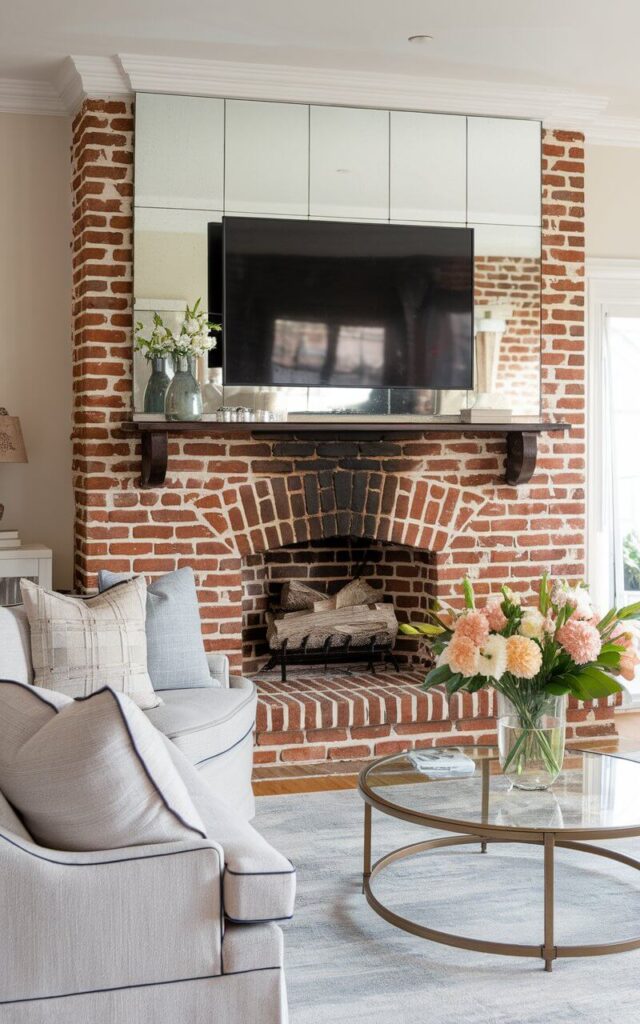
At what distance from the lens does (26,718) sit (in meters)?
2.25

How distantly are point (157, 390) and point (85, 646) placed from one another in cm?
151

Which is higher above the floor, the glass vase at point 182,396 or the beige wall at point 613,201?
the beige wall at point 613,201

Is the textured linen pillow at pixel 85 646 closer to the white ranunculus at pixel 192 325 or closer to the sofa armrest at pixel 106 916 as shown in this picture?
the white ranunculus at pixel 192 325

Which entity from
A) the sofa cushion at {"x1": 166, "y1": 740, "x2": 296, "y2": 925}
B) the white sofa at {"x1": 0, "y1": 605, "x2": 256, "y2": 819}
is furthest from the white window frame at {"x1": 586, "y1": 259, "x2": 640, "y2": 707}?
the sofa cushion at {"x1": 166, "y1": 740, "x2": 296, "y2": 925}

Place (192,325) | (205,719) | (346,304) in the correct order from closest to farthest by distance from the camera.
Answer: (205,719), (192,325), (346,304)

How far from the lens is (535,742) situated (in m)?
3.22

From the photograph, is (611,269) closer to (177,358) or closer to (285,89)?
(285,89)

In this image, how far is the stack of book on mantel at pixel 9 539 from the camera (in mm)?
4863

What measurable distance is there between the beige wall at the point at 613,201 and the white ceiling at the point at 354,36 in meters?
0.69

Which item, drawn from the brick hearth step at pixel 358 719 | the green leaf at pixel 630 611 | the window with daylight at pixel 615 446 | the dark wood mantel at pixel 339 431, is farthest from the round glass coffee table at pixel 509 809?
the window with daylight at pixel 615 446

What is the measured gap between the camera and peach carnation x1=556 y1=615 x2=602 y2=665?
10.2 feet

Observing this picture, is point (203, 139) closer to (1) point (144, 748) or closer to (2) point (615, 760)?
(2) point (615, 760)

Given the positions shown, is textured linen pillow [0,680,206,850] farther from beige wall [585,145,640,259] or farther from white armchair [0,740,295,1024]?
beige wall [585,145,640,259]

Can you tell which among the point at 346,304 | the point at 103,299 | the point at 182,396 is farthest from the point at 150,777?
the point at 346,304
